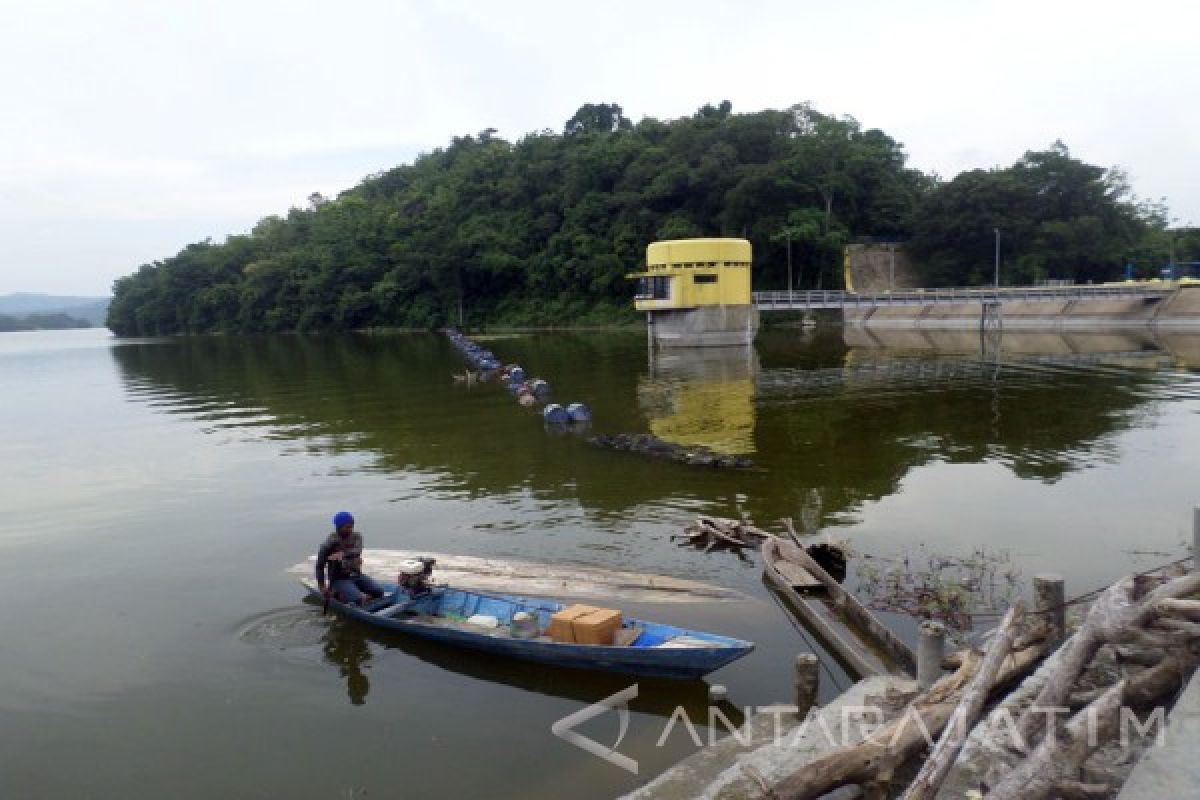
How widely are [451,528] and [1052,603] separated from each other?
13.3m

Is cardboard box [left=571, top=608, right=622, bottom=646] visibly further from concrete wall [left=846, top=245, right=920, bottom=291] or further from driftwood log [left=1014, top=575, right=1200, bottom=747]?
concrete wall [left=846, top=245, right=920, bottom=291]

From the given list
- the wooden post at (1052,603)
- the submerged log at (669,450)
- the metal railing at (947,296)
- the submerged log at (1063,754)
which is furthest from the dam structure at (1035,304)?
the submerged log at (1063,754)

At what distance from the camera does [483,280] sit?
11394 cm

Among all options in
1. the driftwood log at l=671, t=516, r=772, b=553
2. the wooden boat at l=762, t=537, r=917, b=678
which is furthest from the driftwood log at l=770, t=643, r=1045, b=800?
the driftwood log at l=671, t=516, r=772, b=553

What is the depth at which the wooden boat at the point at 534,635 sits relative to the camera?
10.4 m

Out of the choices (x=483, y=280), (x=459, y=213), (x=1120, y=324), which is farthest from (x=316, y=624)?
(x=459, y=213)

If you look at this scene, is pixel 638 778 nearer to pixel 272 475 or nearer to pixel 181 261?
pixel 272 475

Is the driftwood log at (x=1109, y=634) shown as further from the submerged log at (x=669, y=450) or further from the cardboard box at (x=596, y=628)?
the submerged log at (x=669, y=450)

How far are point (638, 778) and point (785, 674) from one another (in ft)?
10.1

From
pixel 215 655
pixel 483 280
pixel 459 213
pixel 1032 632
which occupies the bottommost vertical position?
pixel 215 655

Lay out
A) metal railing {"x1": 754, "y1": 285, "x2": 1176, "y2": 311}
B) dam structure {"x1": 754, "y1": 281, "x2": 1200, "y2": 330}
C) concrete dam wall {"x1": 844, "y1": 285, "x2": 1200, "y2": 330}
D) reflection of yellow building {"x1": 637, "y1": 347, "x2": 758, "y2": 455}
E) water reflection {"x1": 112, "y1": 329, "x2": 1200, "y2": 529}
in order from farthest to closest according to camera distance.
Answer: metal railing {"x1": 754, "y1": 285, "x2": 1176, "y2": 311} < dam structure {"x1": 754, "y1": 281, "x2": 1200, "y2": 330} < concrete dam wall {"x1": 844, "y1": 285, "x2": 1200, "y2": 330} < reflection of yellow building {"x1": 637, "y1": 347, "x2": 758, "y2": 455} < water reflection {"x1": 112, "y1": 329, "x2": 1200, "y2": 529}

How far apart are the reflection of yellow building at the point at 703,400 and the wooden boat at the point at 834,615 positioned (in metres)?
11.4

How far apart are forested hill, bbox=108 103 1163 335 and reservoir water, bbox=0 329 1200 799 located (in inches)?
1771

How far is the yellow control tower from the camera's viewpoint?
63.7m
